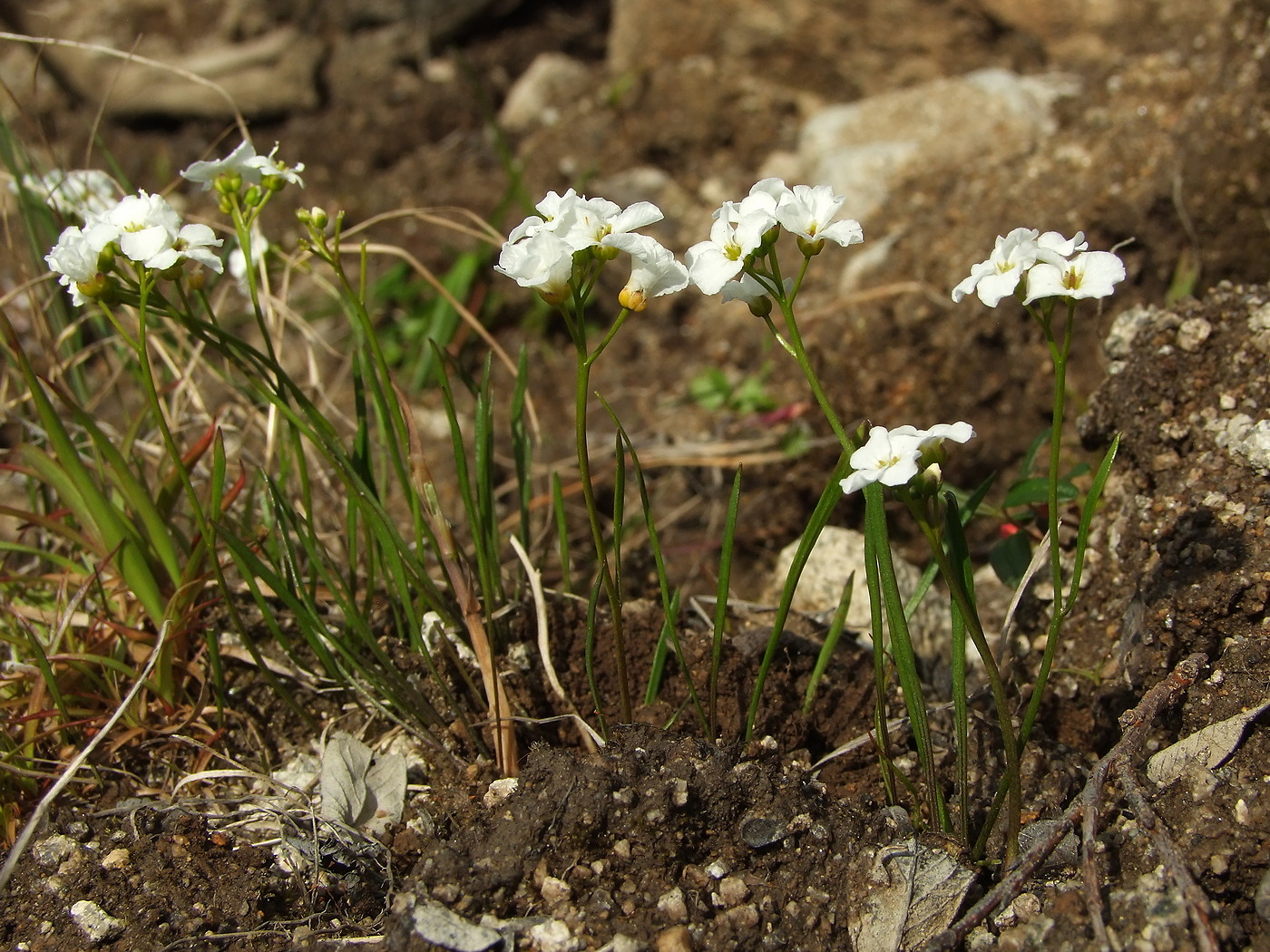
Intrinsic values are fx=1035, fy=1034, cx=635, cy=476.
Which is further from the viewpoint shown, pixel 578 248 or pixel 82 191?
pixel 82 191

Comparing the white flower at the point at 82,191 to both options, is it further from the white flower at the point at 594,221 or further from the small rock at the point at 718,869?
the small rock at the point at 718,869

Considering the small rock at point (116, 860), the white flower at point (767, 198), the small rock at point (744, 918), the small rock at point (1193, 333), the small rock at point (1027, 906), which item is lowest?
the small rock at point (1027, 906)

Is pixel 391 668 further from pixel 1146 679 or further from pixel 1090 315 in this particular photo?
pixel 1090 315

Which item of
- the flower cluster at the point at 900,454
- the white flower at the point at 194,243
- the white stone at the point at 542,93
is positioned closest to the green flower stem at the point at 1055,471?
the flower cluster at the point at 900,454

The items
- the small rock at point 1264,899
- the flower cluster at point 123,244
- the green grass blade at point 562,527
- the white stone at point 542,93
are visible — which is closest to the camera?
the small rock at point 1264,899

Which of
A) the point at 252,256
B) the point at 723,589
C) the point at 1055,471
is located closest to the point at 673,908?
the point at 723,589

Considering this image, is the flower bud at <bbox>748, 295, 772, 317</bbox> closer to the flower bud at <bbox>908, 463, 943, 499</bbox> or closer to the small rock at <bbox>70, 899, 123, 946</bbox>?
the flower bud at <bbox>908, 463, 943, 499</bbox>

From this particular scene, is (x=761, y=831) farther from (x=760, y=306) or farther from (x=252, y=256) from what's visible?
(x=252, y=256)

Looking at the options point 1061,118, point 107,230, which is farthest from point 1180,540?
point 1061,118
